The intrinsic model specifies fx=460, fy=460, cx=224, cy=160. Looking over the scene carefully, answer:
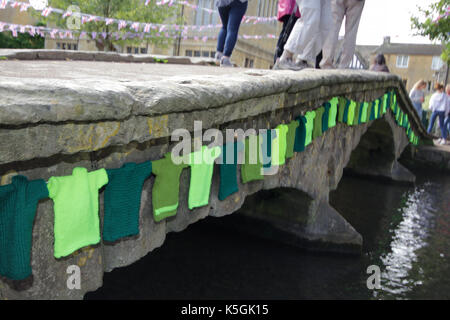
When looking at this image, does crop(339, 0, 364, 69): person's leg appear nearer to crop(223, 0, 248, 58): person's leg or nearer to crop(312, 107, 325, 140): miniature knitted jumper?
crop(223, 0, 248, 58): person's leg

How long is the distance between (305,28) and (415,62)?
38.8 metres

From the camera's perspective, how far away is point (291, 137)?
3861 mm

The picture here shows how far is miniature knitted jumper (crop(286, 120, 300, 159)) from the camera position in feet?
12.4

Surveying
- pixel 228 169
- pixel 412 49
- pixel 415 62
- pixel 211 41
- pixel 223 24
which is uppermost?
pixel 412 49

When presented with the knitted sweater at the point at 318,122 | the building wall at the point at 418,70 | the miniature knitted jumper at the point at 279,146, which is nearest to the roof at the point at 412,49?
the building wall at the point at 418,70

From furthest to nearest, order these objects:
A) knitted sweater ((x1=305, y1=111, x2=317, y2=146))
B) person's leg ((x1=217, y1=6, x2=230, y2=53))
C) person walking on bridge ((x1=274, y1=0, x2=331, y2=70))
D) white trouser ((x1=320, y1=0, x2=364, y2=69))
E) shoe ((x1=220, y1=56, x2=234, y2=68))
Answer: shoe ((x1=220, y1=56, x2=234, y2=68)), white trouser ((x1=320, y1=0, x2=364, y2=69)), person's leg ((x1=217, y1=6, x2=230, y2=53)), person walking on bridge ((x1=274, y1=0, x2=331, y2=70)), knitted sweater ((x1=305, y1=111, x2=317, y2=146))

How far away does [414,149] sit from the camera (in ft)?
40.7

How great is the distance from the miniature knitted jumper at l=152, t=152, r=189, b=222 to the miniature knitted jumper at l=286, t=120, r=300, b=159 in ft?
5.27

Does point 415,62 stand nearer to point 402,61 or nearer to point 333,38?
point 402,61

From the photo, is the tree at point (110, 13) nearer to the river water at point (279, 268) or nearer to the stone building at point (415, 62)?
the river water at point (279, 268)

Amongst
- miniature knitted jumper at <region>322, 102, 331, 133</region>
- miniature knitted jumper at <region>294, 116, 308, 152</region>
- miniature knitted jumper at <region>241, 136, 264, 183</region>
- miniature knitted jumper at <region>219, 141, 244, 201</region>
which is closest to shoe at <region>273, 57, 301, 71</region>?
miniature knitted jumper at <region>322, 102, 331, 133</region>

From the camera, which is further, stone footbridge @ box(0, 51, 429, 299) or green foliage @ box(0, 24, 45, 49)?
green foliage @ box(0, 24, 45, 49)

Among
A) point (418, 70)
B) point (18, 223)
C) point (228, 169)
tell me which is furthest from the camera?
point (418, 70)

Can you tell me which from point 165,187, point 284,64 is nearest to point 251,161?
point 165,187
